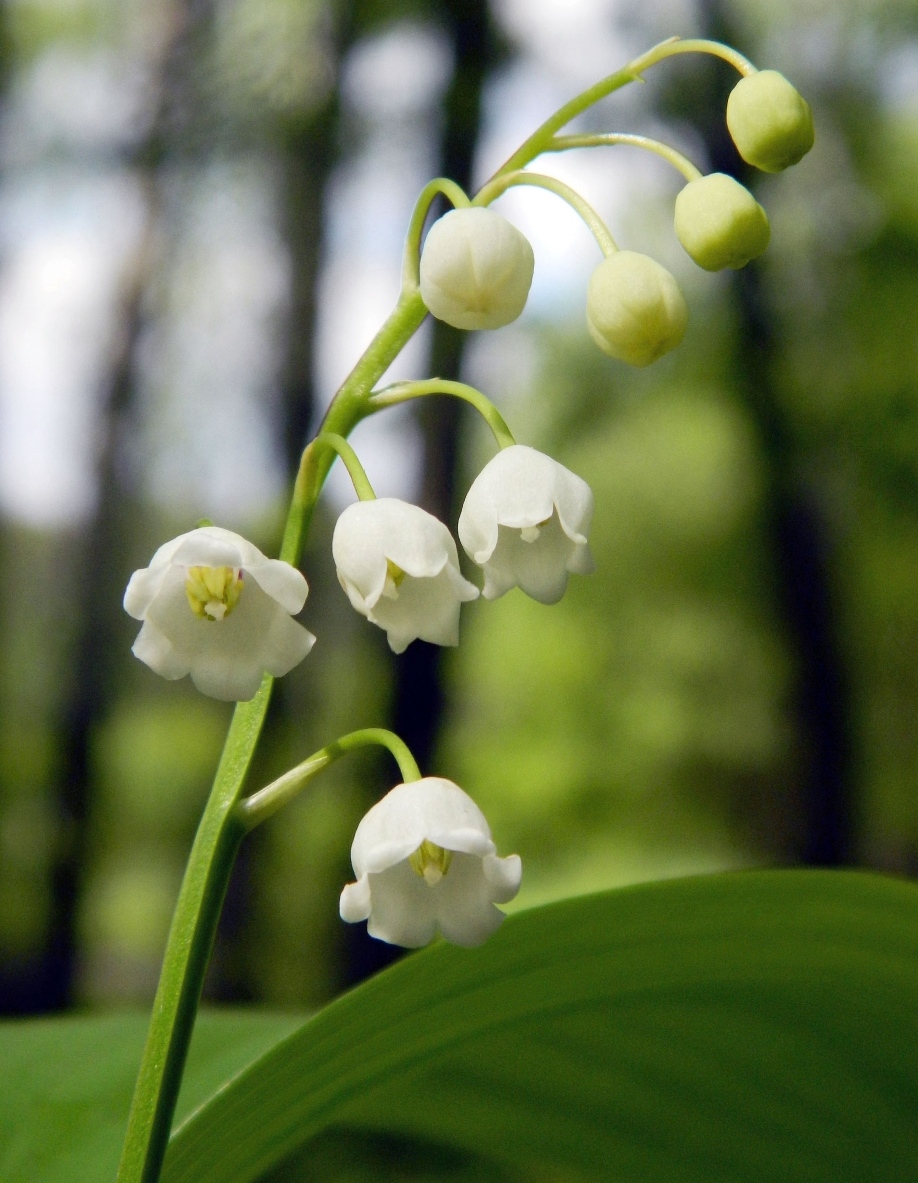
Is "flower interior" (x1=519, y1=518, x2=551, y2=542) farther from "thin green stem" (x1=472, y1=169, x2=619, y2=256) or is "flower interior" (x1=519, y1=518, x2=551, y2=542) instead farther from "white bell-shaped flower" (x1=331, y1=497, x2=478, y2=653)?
"thin green stem" (x1=472, y1=169, x2=619, y2=256)

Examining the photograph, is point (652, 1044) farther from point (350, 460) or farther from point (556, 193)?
point (556, 193)

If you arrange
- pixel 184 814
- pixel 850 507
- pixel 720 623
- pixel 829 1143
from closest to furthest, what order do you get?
pixel 829 1143 → pixel 850 507 → pixel 184 814 → pixel 720 623

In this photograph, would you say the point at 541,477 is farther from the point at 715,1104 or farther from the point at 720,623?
the point at 720,623

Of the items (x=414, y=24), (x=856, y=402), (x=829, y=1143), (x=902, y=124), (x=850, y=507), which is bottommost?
(x=829, y=1143)

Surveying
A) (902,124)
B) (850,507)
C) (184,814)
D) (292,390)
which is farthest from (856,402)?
(184,814)

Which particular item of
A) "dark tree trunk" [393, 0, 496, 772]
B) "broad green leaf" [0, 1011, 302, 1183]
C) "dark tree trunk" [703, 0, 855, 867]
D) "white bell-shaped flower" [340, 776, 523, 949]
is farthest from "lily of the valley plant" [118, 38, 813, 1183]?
"dark tree trunk" [703, 0, 855, 867]

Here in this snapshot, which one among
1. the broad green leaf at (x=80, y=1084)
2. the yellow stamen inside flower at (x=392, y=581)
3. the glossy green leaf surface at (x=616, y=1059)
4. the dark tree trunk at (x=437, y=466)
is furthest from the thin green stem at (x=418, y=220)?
the dark tree trunk at (x=437, y=466)
